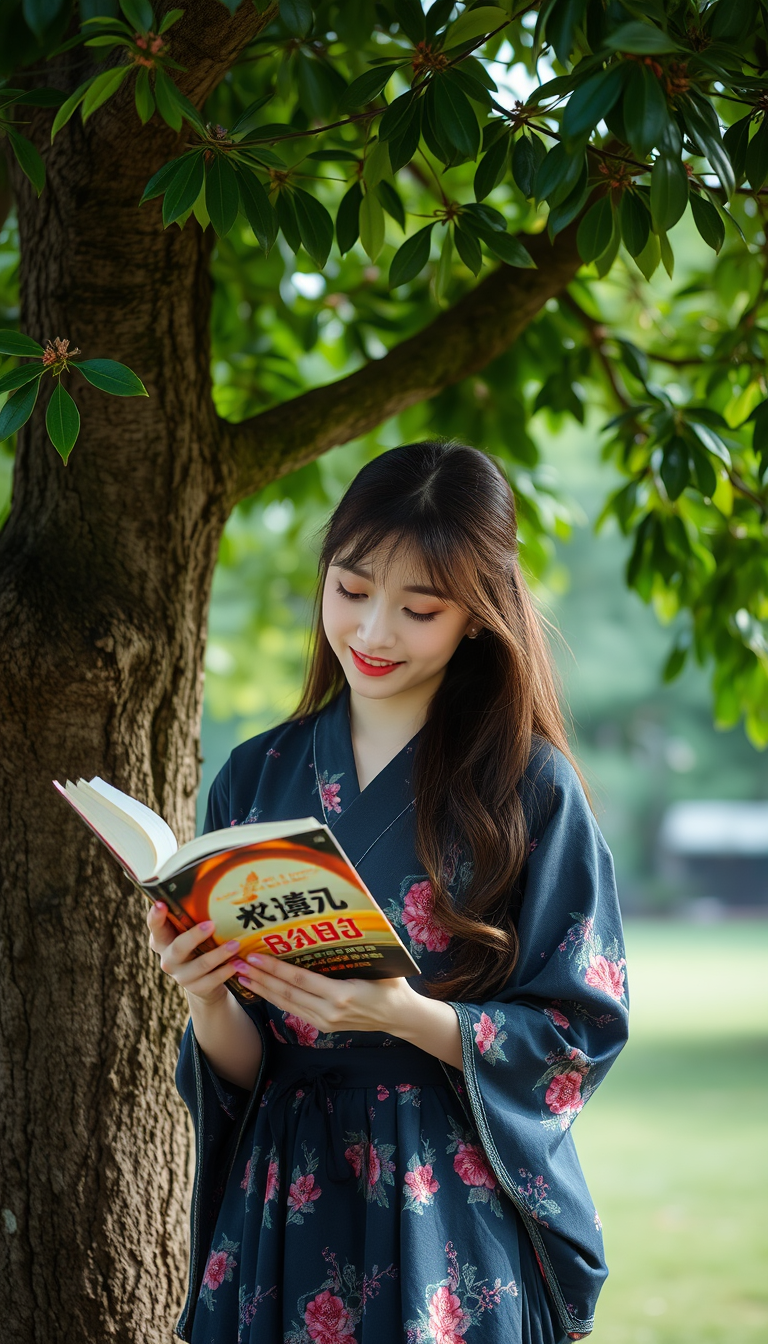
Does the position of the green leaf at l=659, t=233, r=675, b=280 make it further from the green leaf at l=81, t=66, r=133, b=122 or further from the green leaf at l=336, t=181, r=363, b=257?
the green leaf at l=81, t=66, r=133, b=122

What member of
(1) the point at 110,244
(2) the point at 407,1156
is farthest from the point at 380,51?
(2) the point at 407,1156

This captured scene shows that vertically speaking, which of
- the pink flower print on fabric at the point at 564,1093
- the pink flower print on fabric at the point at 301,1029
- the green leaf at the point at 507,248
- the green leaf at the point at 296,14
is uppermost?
the green leaf at the point at 507,248

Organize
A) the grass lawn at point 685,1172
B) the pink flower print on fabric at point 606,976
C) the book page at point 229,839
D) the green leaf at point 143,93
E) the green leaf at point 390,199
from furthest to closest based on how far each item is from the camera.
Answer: the grass lawn at point 685,1172 < the green leaf at point 390,199 < the pink flower print on fabric at point 606,976 < the green leaf at point 143,93 < the book page at point 229,839

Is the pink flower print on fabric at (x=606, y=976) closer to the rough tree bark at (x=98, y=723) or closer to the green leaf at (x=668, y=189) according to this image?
the rough tree bark at (x=98, y=723)

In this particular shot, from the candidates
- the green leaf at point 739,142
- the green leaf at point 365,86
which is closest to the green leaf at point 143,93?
the green leaf at point 365,86

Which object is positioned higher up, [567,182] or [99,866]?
[567,182]

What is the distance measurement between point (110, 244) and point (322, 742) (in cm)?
87

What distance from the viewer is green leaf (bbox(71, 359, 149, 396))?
1415mm

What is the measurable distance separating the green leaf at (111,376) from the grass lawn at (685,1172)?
3796mm

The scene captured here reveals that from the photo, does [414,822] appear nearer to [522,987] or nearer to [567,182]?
[522,987]

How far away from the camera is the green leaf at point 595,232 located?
1.56 m

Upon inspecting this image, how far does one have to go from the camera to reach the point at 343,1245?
1589mm

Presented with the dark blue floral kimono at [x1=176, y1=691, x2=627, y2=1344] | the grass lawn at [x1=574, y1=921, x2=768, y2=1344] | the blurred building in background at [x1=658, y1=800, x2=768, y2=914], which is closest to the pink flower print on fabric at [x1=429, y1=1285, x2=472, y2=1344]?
the dark blue floral kimono at [x1=176, y1=691, x2=627, y2=1344]

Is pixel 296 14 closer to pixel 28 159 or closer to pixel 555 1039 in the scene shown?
pixel 28 159
